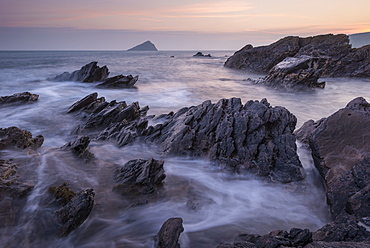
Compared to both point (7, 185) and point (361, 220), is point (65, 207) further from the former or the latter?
point (361, 220)

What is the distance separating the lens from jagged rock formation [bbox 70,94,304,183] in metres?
7.83

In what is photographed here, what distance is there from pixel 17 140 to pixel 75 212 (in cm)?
553

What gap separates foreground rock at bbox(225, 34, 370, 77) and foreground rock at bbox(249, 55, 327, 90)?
8002mm

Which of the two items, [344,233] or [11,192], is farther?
[11,192]

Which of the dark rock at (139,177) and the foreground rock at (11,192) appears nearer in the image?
the foreground rock at (11,192)

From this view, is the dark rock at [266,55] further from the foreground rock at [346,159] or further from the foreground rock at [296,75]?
the foreground rock at [346,159]

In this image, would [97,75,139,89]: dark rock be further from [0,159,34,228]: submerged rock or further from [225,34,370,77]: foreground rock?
[225,34,370,77]: foreground rock

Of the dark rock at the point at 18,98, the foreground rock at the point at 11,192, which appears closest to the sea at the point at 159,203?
the foreground rock at the point at 11,192

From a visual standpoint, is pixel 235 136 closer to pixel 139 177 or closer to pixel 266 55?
pixel 139 177

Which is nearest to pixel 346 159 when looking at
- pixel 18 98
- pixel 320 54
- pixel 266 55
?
pixel 18 98

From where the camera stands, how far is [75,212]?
17.4 ft

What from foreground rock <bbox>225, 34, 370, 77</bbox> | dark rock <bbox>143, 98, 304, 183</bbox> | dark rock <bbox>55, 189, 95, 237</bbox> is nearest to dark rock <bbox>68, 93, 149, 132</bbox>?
dark rock <bbox>143, 98, 304, 183</bbox>

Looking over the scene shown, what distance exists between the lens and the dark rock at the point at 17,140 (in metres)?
8.74

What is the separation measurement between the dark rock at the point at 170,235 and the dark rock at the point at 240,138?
3721 millimetres
